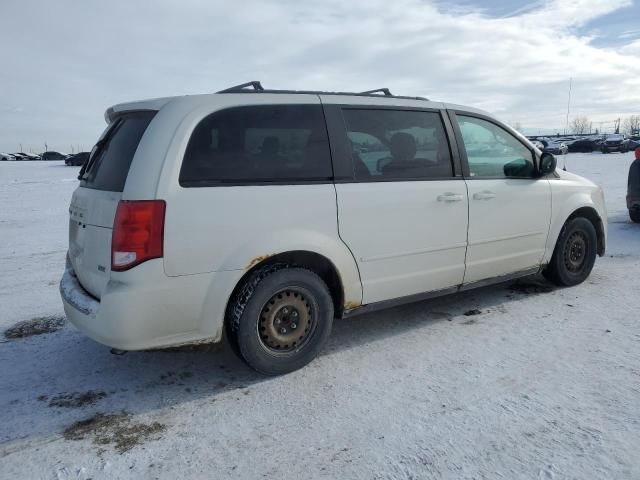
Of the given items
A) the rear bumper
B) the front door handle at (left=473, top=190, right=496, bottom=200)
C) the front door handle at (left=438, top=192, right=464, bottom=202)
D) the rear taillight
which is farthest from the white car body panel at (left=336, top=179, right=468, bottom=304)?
the rear taillight

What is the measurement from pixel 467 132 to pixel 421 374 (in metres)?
2.10

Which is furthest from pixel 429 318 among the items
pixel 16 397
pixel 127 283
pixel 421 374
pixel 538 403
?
pixel 16 397

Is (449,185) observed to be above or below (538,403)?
above

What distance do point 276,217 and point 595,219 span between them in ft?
12.1

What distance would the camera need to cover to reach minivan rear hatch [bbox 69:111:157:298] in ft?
9.68

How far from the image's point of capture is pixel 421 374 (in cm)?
326

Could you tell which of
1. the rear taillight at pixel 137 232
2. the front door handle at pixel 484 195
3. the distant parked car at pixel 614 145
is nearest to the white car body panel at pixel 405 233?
the front door handle at pixel 484 195

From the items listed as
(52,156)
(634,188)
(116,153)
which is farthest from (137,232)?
(52,156)

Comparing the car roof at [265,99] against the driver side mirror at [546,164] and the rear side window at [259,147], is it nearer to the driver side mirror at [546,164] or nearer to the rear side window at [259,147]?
the rear side window at [259,147]

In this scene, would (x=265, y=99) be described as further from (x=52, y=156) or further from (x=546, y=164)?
(x=52, y=156)

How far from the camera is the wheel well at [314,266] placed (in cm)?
316

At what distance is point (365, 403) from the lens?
2.92 m

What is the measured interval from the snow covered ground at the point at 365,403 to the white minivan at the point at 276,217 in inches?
13.7

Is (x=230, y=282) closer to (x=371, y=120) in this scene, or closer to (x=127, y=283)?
(x=127, y=283)
